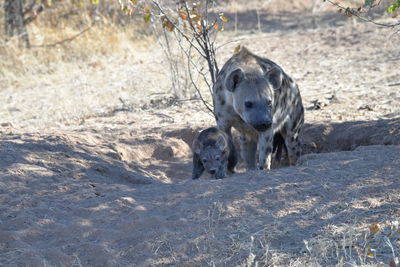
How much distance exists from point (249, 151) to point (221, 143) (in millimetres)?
801

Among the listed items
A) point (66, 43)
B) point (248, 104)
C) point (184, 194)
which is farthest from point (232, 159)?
point (66, 43)

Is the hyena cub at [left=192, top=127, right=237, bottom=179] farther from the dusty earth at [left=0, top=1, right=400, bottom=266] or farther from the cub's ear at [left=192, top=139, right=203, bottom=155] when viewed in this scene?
the dusty earth at [left=0, top=1, right=400, bottom=266]

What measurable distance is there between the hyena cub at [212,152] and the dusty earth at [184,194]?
0.50m

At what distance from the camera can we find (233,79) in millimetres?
6016

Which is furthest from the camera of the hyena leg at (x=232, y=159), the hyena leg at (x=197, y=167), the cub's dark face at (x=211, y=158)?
the hyena leg at (x=232, y=159)

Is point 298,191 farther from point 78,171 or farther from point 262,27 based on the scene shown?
point 262,27

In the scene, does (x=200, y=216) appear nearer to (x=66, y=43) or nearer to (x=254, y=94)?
(x=254, y=94)

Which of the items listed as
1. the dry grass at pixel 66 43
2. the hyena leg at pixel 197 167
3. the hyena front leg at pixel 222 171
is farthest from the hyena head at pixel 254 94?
the dry grass at pixel 66 43

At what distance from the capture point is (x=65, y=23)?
14031 millimetres

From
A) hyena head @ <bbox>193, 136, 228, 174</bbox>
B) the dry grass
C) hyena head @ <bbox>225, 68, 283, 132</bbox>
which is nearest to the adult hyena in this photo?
hyena head @ <bbox>225, 68, 283, 132</bbox>

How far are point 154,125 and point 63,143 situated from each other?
85.0 inches

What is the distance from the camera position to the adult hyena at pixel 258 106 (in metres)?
5.93

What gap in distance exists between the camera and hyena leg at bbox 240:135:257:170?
6834mm

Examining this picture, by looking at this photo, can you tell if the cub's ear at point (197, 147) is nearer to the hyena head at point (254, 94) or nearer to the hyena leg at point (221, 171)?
the hyena leg at point (221, 171)
